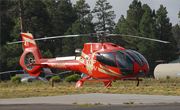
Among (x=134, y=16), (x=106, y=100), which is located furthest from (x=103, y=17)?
(x=106, y=100)

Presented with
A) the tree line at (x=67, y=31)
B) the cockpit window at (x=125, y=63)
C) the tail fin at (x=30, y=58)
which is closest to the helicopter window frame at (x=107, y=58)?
the cockpit window at (x=125, y=63)

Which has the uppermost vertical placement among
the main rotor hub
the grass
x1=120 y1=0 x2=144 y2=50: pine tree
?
x1=120 y1=0 x2=144 y2=50: pine tree

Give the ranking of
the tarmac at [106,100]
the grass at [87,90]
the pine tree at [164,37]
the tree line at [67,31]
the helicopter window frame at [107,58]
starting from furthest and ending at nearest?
the pine tree at [164,37], the tree line at [67,31], the helicopter window frame at [107,58], the grass at [87,90], the tarmac at [106,100]

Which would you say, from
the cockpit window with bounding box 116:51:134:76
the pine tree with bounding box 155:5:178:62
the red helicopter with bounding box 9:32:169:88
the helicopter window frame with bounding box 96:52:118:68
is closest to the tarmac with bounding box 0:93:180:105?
the cockpit window with bounding box 116:51:134:76

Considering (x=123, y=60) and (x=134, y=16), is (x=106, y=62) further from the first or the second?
(x=134, y=16)

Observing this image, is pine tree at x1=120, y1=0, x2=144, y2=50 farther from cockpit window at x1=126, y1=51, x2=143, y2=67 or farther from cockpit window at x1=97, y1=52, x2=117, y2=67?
cockpit window at x1=126, y1=51, x2=143, y2=67

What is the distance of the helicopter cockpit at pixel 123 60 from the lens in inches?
882

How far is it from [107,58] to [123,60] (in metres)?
1.43

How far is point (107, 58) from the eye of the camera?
23375mm

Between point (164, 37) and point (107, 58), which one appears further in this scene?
point (164, 37)

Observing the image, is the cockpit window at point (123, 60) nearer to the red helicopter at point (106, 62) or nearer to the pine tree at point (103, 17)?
the red helicopter at point (106, 62)

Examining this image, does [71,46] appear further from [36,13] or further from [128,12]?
[128,12]

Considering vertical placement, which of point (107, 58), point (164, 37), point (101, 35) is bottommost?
point (107, 58)

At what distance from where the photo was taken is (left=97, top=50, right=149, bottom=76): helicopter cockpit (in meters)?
22.4
